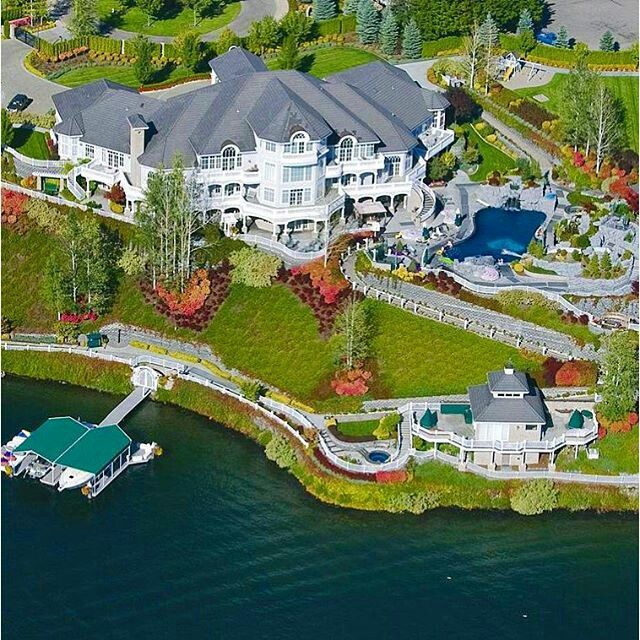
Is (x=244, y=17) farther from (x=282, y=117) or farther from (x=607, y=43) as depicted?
(x=282, y=117)

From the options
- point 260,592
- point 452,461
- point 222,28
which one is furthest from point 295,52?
point 260,592

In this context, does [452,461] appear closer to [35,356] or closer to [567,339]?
[567,339]

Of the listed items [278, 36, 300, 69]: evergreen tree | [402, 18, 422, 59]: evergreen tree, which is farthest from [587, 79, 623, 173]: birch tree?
[278, 36, 300, 69]: evergreen tree

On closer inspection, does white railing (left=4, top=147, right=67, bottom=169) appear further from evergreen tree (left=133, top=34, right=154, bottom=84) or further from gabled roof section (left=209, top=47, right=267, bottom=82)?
evergreen tree (left=133, top=34, right=154, bottom=84)

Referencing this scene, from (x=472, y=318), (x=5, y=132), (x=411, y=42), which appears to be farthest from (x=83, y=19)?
(x=472, y=318)

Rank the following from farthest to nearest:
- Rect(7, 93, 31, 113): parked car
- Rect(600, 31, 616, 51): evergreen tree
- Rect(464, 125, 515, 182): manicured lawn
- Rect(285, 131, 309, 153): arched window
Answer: Rect(600, 31, 616, 51): evergreen tree, Rect(7, 93, 31, 113): parked car, Rect(464, 125, 515, 182): manicured lawn, Rect(285, 131, 309, 153): arched window

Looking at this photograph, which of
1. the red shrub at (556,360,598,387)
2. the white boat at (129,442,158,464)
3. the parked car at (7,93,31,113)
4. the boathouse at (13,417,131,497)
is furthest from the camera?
the parked car at (7,93,31,113)
